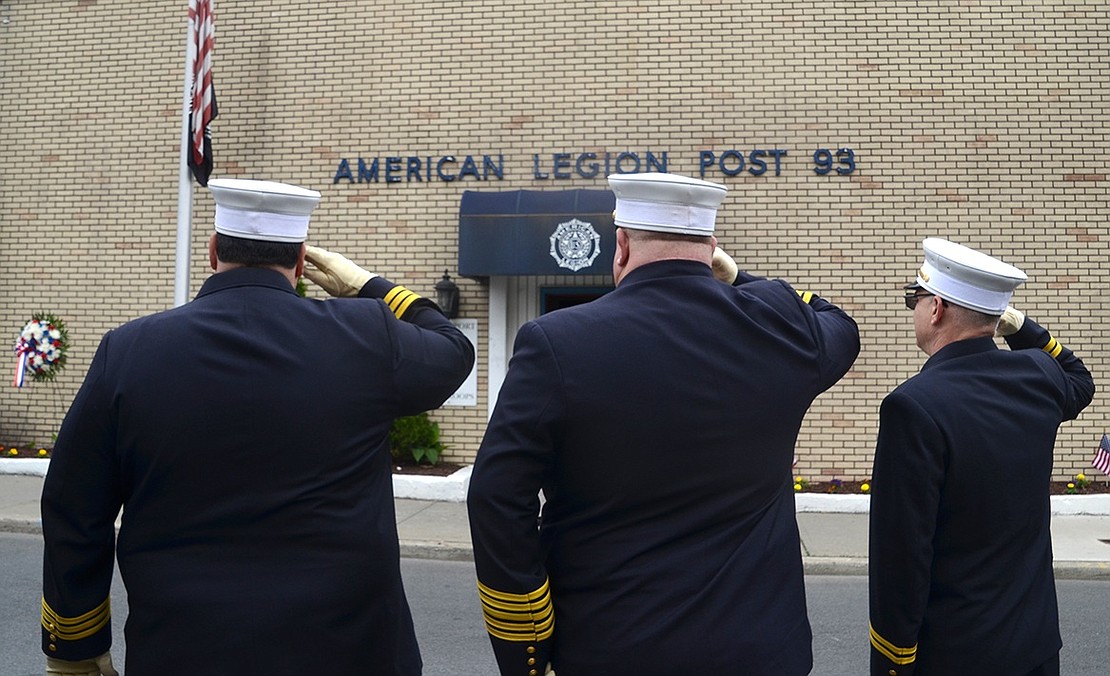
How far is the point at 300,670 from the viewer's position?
2328mm

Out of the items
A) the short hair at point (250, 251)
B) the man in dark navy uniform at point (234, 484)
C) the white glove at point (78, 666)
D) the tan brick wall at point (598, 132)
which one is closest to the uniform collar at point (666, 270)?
the man in dark navy uniform at point (234, 484)

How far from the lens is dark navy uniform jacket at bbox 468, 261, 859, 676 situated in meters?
2.18

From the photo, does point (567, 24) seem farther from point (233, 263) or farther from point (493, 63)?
point (233, 263)

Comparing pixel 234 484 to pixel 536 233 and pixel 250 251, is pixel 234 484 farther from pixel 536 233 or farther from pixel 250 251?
pixel 536 233

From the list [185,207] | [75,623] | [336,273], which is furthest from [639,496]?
[185,207]

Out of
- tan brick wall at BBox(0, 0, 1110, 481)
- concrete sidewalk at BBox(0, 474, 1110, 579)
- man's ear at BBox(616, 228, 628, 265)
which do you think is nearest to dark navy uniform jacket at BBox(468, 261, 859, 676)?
man's ear at BBox(616, 228, 628, 265)

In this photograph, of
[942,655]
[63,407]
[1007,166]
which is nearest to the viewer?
[942,655]

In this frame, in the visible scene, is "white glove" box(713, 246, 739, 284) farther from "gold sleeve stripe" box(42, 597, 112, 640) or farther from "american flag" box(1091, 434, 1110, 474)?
"american flag" box(1091, 434, 1110, 474)

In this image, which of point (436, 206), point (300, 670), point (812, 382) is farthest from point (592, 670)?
point (436, 206)

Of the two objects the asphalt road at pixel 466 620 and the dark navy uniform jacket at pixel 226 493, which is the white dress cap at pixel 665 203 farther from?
the asphalt road at pixel 466 620

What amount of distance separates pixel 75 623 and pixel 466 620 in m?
4.10

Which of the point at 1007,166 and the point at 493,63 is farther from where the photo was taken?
the point at 493,63

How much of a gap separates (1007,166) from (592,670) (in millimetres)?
10021

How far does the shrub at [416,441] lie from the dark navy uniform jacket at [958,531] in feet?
28.0
